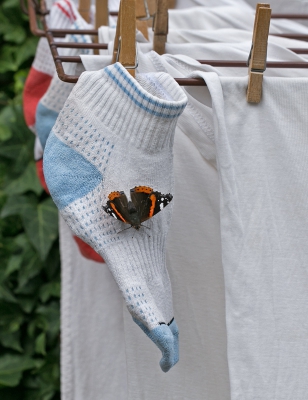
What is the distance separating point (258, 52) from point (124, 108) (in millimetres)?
166

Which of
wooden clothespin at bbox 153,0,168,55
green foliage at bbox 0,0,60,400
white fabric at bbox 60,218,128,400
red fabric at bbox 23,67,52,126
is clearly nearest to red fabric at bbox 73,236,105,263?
white fabric at bbox 60,218,128,400

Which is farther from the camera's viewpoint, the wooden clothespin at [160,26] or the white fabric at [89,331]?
the white fabric at [89,331]

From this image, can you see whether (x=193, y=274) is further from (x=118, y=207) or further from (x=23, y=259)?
(x=23, y=259)

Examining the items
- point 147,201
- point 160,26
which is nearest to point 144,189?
point 147,201

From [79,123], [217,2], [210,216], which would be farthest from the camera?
[217,2]

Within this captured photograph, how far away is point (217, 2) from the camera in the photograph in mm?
1155

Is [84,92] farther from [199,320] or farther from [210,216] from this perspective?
[199,320]

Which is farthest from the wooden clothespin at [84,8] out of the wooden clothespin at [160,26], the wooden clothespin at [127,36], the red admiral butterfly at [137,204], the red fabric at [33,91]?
the red admiral butterfly at [137,204]

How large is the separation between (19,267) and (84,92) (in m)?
1.04

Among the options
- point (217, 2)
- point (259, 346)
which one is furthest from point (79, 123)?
point (217, 2)

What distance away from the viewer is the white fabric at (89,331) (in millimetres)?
1088

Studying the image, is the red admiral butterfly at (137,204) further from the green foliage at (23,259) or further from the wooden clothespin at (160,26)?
the green foliage at (23,259)

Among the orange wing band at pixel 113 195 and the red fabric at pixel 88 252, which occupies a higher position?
the orange wing band at pixel 113 195

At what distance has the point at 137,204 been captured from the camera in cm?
50
